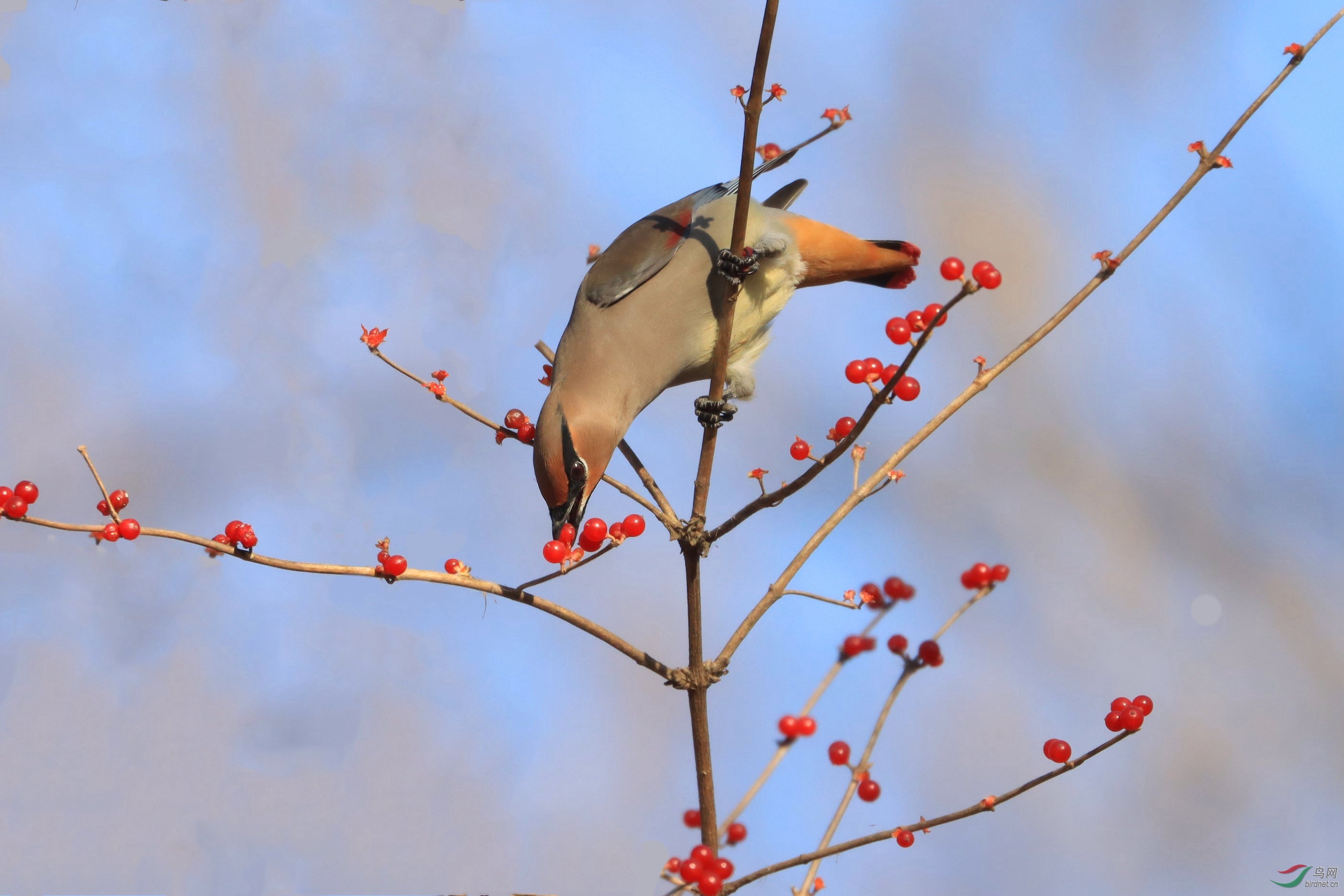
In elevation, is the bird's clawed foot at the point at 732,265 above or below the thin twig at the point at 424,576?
above

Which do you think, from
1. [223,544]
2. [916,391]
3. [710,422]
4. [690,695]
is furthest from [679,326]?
[223,544]

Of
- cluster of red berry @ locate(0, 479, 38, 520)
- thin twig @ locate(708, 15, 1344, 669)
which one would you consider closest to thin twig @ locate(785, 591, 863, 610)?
thin twig @ locate(708, 15, 1344, 669)

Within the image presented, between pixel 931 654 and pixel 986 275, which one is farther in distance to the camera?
pixel 931 654

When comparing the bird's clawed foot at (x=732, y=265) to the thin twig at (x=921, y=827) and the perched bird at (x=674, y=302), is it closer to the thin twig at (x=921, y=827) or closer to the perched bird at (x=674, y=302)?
the perched bird at (x=674, y=302)

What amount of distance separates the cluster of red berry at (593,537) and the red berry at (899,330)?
587 millimetres

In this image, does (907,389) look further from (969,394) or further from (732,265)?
(732,265)

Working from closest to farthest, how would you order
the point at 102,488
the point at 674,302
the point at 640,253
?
the point at 102,488, the point at 674,302, the point at 640,253

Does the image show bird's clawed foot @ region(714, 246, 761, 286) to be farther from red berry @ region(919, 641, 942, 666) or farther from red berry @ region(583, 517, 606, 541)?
red berry @ region(919, 641, 942, 666)

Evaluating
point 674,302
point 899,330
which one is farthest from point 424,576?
point 674,302

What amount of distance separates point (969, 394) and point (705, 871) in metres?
0.92

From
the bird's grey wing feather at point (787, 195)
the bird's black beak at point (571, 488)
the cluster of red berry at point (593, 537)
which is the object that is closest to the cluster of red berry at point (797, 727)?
the cluster of red berry at point (593, 537)

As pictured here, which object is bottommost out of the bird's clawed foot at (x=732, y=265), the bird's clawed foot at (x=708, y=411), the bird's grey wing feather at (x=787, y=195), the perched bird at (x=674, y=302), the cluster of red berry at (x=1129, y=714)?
the cluster of red berry at (x=1129, y=714)

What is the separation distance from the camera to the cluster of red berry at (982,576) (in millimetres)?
2039

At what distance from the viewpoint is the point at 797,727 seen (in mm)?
1987
